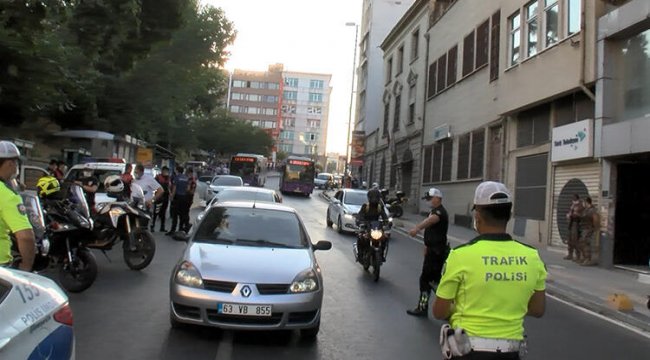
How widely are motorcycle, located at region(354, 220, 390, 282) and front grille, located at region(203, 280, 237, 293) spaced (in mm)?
5203

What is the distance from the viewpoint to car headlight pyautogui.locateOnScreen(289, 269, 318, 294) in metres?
6.17

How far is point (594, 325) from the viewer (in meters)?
8.66

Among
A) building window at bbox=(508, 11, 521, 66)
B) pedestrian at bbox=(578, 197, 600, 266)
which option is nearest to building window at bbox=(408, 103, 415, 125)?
building window at bbox=(508, 11, 521, 66)

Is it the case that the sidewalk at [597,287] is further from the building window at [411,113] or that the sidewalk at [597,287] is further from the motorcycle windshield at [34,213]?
the building window at [411,113]

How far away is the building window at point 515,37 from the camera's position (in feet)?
71.5

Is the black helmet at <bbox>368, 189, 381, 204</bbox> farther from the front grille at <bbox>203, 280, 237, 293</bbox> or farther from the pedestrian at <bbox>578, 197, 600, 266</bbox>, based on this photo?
the pedestrian at <bbox>578, 197, 600, 266</bbox>

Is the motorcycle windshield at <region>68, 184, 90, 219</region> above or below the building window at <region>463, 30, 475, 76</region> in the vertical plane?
below

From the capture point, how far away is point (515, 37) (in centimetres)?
2223

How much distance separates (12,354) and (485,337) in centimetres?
219

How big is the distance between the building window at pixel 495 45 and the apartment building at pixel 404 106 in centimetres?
1051

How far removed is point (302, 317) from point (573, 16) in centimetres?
1526

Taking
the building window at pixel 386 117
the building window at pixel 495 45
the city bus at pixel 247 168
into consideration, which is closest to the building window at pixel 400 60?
the building window at pixel 386 117

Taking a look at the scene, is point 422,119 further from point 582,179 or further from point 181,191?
point 181,191

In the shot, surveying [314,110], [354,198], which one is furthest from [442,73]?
[314,110]
